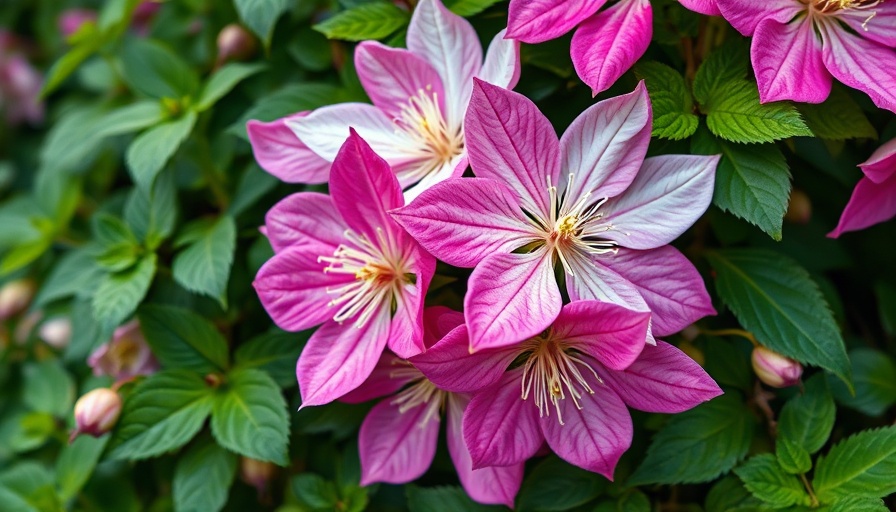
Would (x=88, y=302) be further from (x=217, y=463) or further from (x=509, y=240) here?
(x=509, y=240)

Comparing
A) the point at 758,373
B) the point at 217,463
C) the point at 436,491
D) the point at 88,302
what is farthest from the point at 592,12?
the point at 88,302

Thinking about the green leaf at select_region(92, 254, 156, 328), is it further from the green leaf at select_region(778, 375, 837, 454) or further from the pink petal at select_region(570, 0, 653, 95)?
the green leaf at select_region(778, 375, 837, 454)

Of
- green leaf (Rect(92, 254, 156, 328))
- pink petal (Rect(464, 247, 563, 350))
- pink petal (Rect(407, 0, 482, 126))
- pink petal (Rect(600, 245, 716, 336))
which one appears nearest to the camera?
pink petal (Rect(464, 247, 563, 350))

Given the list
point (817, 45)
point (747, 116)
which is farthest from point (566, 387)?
point (817, 45)

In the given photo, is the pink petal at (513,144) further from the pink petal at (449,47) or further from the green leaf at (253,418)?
the green leaf at (253,418)

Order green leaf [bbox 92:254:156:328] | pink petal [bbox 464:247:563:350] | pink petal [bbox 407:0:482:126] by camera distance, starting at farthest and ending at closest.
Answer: green leaf [bbox 92:254:156:328] < pink petal [bbox 407:0:482:126] < pink petal [bbox 464:247:563:350]

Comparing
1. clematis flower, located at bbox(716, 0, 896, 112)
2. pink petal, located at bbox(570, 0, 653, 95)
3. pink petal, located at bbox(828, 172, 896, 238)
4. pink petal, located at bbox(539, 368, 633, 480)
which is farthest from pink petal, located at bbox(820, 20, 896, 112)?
pink petal, located at bbox(539, 368, 633, 480)

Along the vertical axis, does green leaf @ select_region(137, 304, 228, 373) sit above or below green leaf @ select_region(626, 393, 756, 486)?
below

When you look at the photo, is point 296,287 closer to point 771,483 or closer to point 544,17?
point 544,17
